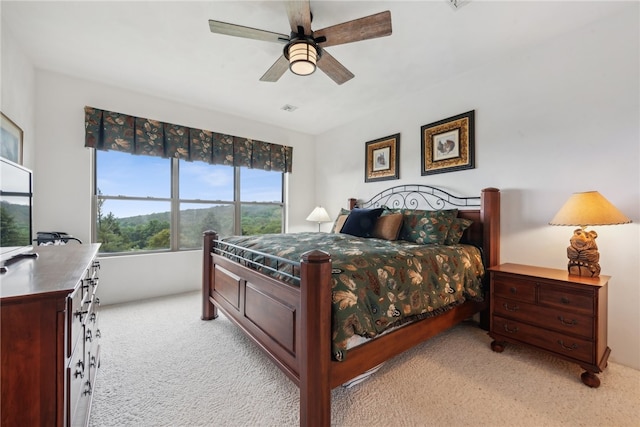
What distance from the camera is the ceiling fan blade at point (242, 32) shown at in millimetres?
1752

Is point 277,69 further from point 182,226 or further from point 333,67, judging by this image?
point 182,226

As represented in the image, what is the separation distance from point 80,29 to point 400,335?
3.53m

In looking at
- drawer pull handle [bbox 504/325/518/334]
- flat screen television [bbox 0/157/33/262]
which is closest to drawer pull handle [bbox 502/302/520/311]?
drawer pull handle [bbox 504/325/518/334]

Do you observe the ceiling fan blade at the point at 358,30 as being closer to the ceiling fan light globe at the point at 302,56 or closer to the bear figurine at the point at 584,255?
the ceiling fan light globe at the point at 302,56

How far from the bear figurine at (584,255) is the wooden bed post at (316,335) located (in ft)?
6.61

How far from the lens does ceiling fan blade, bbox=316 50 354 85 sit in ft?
6.88

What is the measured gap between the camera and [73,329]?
1.04 m

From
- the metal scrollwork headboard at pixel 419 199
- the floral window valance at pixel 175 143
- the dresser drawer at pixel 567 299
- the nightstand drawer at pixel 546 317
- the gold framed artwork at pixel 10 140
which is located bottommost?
the nightstand drawer at pixel 546 317

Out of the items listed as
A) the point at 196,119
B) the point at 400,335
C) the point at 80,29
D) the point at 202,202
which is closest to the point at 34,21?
the point at 80,29

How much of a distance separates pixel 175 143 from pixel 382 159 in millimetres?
2932

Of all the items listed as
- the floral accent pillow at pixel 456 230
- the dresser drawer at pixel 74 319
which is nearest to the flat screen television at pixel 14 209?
the dresser drawer at pixel 74 319

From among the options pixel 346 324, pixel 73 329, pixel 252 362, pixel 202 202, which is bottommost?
pixel 252 362

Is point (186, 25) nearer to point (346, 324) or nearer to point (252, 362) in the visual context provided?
point (346, 324)

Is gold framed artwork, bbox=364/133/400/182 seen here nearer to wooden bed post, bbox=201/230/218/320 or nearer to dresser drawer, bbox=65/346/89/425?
wooden bed post, bbox=201/230/218/320
